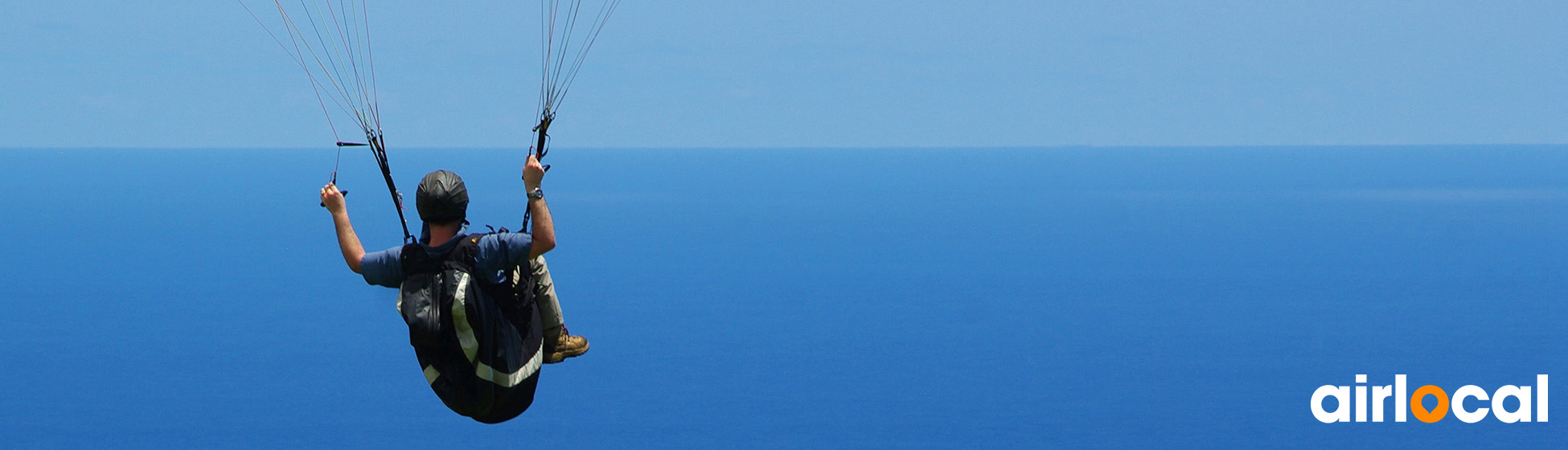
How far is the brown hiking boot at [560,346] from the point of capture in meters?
7.43

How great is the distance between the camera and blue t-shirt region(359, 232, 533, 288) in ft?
19.9

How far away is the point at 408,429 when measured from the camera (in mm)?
103750

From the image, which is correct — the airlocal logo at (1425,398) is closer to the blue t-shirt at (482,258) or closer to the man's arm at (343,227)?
the blue t-shirt at (482,258)

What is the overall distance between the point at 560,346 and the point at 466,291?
4.20 feet

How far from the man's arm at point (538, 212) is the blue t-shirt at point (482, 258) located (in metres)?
0.08

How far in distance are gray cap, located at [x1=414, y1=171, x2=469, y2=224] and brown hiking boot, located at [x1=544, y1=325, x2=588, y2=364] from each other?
1.36m

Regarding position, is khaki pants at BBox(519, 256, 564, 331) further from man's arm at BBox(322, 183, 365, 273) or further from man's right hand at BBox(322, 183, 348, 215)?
man's right hand at BBox(322, 183, 348, 215)

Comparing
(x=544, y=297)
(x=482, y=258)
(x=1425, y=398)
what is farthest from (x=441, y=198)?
(x=1425, y=398)

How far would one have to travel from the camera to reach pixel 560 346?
748cm

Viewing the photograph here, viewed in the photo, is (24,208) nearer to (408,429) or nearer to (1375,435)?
(408,429)

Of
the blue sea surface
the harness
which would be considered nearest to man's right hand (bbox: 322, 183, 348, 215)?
the harness

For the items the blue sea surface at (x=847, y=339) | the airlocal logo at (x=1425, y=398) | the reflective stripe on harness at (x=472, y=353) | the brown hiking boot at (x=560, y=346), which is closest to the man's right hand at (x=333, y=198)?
the reflective stripe on harness at (x=472, y=353)

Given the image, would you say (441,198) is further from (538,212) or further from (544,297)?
(544,297)

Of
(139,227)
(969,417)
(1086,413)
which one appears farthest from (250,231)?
(1086,413)
